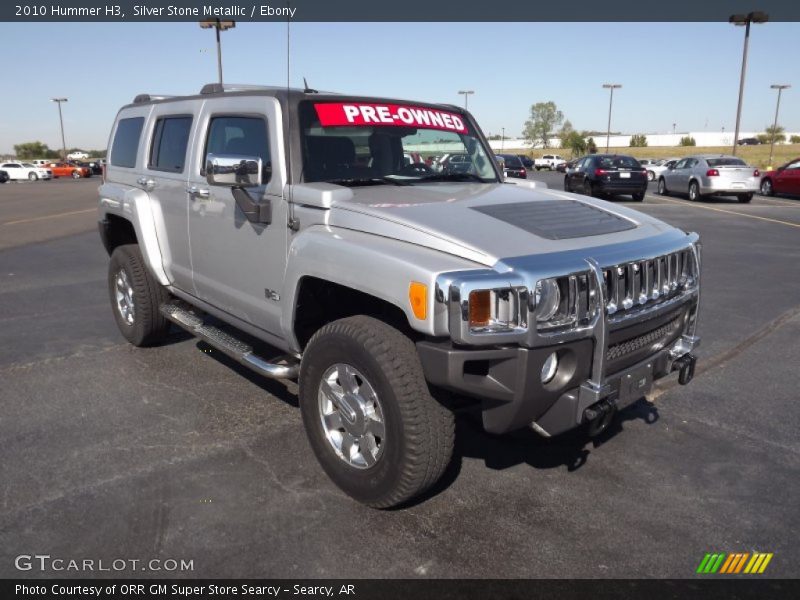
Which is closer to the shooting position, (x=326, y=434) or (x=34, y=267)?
(x=326, y=434)

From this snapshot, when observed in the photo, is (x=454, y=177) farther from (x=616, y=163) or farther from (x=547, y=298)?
(x=616, y=163)

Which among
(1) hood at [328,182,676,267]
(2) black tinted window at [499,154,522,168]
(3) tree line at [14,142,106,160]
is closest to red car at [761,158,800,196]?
(2) black tinted window at [499,154,522,168]

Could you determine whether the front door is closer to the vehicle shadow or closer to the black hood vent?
the black hood vent

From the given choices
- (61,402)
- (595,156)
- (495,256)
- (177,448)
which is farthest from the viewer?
(595,156)

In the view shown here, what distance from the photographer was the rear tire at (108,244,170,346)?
529cm

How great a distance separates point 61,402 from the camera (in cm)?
442

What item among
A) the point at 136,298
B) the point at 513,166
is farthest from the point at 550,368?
the point at 513,166

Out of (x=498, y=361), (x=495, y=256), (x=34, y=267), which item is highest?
(x=495, y=256)

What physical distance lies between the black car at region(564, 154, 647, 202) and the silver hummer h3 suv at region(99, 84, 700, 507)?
17.6 meters

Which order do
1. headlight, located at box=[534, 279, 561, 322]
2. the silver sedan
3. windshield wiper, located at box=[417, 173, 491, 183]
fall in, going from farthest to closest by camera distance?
the silver sedan, windshield wiper, located at box=[417, 173, 491, 183], headlight, located at box=[534, 279, 561, 322]

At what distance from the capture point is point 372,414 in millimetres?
3078
